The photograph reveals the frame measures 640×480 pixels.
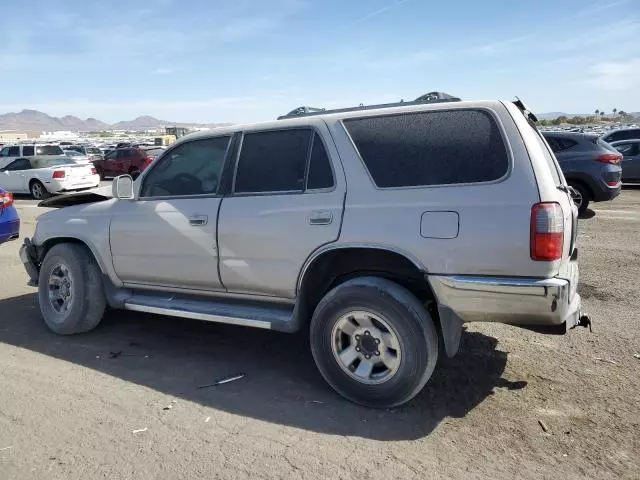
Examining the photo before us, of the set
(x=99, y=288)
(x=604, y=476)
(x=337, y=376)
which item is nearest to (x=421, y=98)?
(x=337, y=376)

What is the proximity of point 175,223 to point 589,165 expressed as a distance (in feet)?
32.2

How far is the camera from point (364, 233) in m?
3.60

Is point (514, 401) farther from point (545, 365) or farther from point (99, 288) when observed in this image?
point (99, 288)

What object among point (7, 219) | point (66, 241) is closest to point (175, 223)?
point (66, 241)

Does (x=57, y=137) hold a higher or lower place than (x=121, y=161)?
higher

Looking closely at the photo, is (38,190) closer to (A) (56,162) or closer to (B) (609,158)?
(A) (56,162)

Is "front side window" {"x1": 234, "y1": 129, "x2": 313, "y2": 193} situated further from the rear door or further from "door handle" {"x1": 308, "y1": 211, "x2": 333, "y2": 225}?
the rear door

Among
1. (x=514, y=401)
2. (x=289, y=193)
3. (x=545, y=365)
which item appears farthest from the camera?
(x=545, y=365)

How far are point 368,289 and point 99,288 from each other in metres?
2.65

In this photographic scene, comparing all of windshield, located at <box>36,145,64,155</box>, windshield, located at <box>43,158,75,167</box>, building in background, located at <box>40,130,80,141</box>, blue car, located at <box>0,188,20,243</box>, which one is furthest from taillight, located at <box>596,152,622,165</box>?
building in background, located at <box>40,130,80,141</box>

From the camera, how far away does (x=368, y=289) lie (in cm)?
357

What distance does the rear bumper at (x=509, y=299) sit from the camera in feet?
10.5

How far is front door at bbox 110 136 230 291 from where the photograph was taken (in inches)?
169

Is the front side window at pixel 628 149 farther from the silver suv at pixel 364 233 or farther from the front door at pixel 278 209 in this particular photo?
the front door at pixel 278 209
